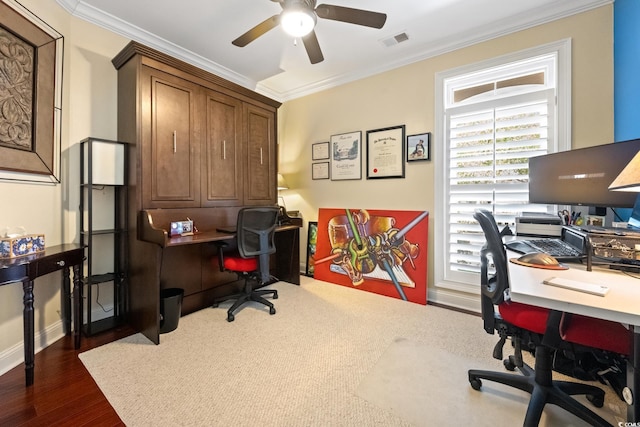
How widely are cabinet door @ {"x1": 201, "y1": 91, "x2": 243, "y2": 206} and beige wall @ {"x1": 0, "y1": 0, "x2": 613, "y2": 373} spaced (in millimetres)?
848

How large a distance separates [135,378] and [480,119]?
139 inches

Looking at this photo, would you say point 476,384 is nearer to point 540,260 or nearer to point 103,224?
point 540,260

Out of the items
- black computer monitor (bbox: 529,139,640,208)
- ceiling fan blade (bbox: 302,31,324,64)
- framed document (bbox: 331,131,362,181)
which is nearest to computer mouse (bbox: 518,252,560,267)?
black computer monitor (bbox: 529,139,640,208)

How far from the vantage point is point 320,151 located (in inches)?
150

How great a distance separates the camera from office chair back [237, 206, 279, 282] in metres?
2.53

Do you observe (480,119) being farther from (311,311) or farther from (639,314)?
(311,311)

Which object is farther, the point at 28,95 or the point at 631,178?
the point at 28,95

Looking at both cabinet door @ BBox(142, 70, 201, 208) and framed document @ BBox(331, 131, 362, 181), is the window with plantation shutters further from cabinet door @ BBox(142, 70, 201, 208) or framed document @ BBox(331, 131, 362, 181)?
cabinet door @ BBox(142, 70, 201, 208)

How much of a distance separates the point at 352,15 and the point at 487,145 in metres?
1.73

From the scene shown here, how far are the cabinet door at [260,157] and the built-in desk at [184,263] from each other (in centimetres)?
43


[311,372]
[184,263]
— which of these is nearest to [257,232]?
[184,263]

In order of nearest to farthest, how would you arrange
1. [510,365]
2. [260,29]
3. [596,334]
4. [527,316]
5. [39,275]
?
[596,334] → [527,316] → [39,275] → [510,365] → [260,29]

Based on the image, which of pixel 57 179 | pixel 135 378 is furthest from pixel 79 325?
pixel 57 179

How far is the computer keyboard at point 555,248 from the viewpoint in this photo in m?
1.52
